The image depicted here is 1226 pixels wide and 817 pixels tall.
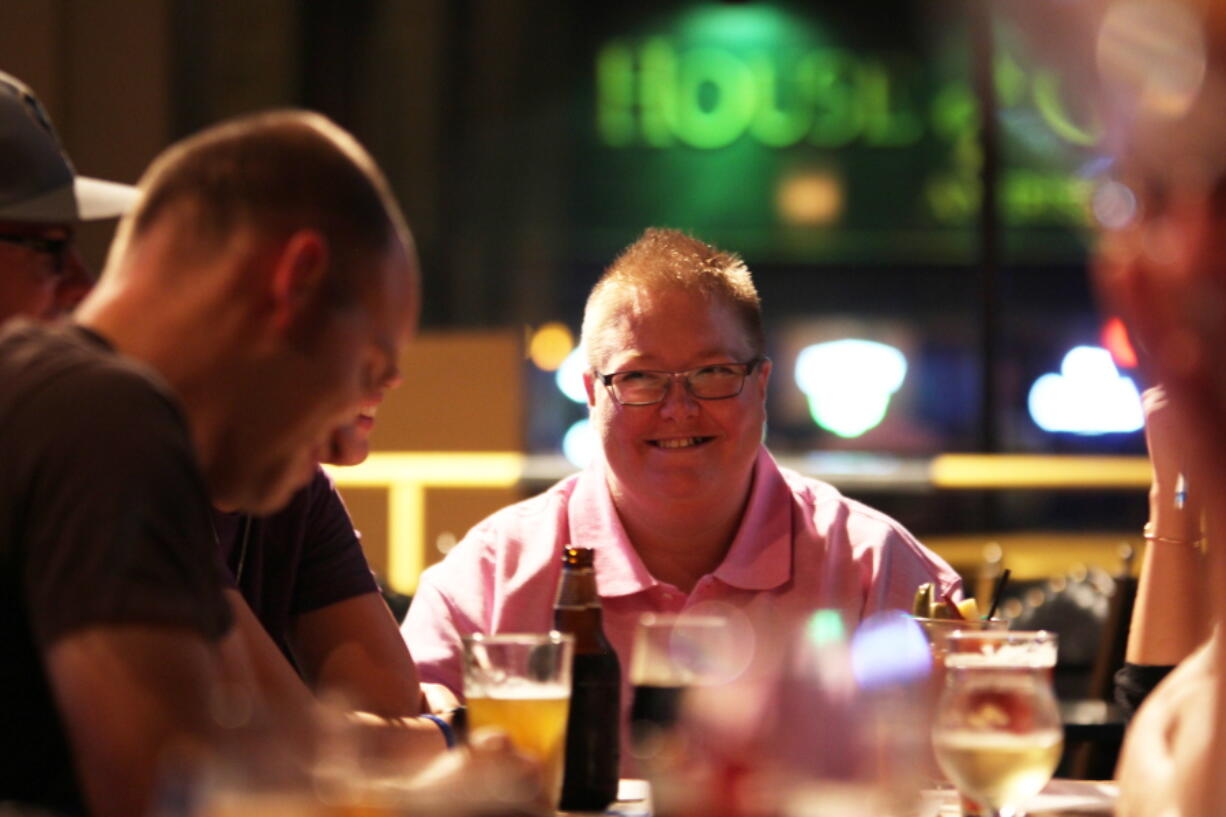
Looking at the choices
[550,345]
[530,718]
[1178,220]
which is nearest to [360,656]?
[530,718]

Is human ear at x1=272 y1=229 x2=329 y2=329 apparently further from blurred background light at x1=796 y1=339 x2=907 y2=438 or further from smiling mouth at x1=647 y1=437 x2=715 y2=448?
blurred background light at x1=796 y1=339 x2=907 y2=438

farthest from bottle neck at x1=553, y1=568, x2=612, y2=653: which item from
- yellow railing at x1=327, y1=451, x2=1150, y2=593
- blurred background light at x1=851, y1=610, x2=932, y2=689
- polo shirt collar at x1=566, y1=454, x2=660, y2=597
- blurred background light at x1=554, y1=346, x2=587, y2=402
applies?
blurred background light at x1=554, y1=346, x2=587, y2=402

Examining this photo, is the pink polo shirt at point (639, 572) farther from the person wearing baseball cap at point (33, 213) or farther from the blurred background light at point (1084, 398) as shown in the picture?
the blurred background light at point (1084, 398)

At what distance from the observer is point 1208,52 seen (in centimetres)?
119

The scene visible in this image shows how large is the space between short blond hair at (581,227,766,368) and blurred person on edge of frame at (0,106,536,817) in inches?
44.1

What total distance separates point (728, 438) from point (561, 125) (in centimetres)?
763

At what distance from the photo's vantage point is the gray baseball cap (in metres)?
1.98

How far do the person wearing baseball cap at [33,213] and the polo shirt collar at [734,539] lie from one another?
3.25ft

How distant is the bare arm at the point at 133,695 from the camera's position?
1237mm

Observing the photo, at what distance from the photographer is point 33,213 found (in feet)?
6.53

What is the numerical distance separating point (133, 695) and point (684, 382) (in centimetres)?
155

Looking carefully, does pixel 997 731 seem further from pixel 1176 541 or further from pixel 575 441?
pixel 575 441

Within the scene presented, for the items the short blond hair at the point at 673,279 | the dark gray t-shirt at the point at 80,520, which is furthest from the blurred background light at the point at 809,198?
the dark gray t-shirt at the point at 80,520

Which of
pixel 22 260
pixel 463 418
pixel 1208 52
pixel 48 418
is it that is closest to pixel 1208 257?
pixel 1208 52
